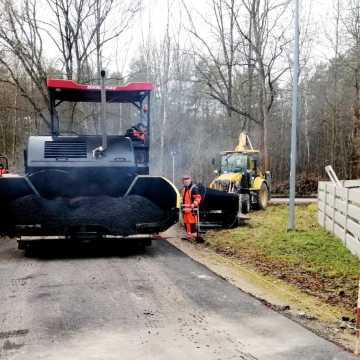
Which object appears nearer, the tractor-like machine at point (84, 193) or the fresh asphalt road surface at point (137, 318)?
the fresh asphalt road surface at point (137, 318)

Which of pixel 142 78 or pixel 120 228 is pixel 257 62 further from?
pixel 120 228

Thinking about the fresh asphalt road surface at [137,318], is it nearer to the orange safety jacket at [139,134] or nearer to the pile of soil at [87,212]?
the pile of soil at [87,212]

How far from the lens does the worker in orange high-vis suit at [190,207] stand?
1084cm

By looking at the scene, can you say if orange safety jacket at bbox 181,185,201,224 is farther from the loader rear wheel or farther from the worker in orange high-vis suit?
the loader rear wheel

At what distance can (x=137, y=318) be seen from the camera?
489 cm

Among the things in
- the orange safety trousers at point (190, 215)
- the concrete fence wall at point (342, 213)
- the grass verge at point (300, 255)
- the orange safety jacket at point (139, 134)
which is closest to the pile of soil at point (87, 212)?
the grass verge at point (300, 255)

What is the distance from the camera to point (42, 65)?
18.2m

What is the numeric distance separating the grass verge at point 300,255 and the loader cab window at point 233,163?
14.1 feet

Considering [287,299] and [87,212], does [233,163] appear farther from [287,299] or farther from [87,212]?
[287,299]

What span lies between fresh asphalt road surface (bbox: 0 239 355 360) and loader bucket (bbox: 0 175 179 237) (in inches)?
28.1

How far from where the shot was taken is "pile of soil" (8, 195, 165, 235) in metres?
8.08

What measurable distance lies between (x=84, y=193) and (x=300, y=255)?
4.12 m

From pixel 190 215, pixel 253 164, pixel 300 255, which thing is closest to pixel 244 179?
pixel 253 164

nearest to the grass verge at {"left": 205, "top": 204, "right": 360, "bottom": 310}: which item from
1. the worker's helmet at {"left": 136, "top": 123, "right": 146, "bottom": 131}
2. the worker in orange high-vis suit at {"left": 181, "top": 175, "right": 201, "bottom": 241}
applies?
the worker in orange high-vis suit at {"left": 181, "top": 175, "right": 201, "bottom": 241}
